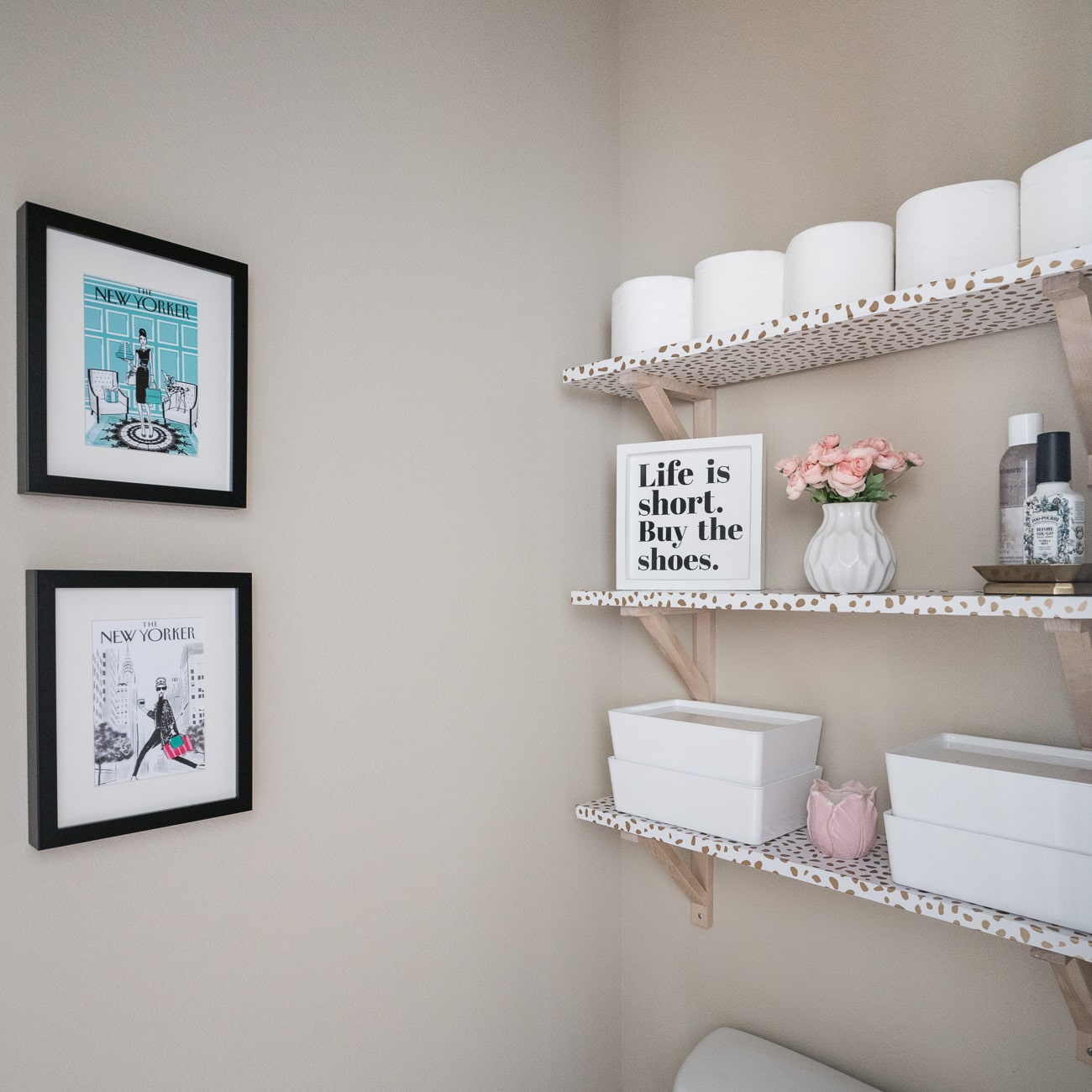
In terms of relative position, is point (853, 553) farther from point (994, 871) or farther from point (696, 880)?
point (696, 880)

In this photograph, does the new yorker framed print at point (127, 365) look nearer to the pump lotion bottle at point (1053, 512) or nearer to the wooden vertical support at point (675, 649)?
the wooden vertical support at point (675, 649)

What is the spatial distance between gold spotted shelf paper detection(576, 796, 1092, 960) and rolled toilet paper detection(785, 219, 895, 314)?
0.78 m

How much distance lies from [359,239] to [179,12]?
13.6 inches

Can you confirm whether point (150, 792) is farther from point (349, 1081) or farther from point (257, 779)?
point (349, 1081)

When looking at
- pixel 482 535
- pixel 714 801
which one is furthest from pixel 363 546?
pixel 714 801

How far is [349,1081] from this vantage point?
120 cm

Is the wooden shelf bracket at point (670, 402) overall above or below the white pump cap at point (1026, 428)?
above

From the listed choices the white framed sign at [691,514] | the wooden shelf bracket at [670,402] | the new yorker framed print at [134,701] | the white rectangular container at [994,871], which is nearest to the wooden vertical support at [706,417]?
the wooden shelf bracket at [670,402]

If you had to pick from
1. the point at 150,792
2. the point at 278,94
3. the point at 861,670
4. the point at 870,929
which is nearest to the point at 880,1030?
the point at 870,929

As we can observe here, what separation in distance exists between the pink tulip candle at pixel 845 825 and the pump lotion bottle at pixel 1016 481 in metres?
0.39

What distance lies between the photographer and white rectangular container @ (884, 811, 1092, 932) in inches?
36.3

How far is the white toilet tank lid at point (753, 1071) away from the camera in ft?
4.18

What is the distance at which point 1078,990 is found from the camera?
103cm

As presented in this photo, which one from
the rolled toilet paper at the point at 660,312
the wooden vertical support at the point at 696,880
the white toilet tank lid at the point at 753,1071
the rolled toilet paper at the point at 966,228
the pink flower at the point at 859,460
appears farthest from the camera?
the wooden vertical support at the point at 696,880
